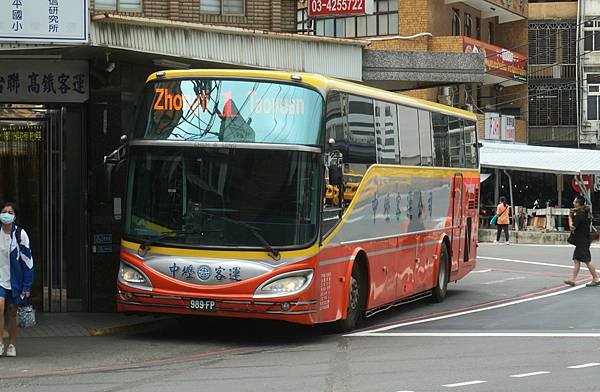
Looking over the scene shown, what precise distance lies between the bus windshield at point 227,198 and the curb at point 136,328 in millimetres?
1812

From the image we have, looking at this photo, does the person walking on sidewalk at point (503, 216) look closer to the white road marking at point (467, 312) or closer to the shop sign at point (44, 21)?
the white road marking at point (467, 312)

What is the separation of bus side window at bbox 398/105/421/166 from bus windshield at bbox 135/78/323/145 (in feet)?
11.4

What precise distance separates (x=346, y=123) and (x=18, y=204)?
5541mm

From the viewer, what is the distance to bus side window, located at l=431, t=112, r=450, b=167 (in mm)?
18625

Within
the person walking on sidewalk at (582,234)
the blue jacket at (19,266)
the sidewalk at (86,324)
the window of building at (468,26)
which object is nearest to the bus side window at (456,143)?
the person walking on sidewalk at (582,234)

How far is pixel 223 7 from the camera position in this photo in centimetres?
2067

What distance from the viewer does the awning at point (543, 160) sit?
3953 cm

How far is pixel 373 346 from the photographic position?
13.6m

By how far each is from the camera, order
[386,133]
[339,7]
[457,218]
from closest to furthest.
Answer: [386,133]
[457,218]
[339,7]

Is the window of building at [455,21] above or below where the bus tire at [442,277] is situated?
above

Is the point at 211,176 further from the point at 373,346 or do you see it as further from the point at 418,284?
the point at 418,284

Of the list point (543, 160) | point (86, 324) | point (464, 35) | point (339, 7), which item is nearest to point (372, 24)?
point (464, 35)

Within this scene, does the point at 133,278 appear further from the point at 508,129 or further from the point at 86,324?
the point at 508,129

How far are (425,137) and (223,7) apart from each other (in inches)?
198
